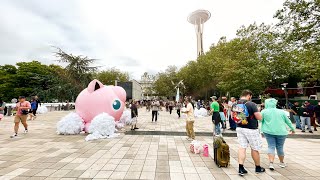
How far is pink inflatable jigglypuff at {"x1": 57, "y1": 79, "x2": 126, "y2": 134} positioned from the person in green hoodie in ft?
23.0

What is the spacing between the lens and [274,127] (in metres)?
5.14

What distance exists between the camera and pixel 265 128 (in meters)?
5.27

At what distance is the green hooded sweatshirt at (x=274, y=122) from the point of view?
202 inches

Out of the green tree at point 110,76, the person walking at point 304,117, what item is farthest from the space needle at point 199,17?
the person walking at point 304,117

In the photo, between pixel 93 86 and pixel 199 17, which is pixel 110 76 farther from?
pixel 93 86

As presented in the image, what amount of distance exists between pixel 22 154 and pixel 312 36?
668 inches

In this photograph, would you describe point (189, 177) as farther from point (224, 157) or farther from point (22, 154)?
point (22, 154)

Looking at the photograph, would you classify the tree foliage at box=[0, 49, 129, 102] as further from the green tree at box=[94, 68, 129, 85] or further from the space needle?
the space needle

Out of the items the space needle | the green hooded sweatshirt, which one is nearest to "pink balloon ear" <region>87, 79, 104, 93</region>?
the green hooded sweatshirt

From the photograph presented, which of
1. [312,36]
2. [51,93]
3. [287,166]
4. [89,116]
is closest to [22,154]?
[89,116]

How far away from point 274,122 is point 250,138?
3.23 feet

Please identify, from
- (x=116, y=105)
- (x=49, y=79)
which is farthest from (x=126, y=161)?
(x=49, y=79)

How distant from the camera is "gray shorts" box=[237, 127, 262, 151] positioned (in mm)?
4684

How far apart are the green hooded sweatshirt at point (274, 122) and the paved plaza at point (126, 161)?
1.00 m
